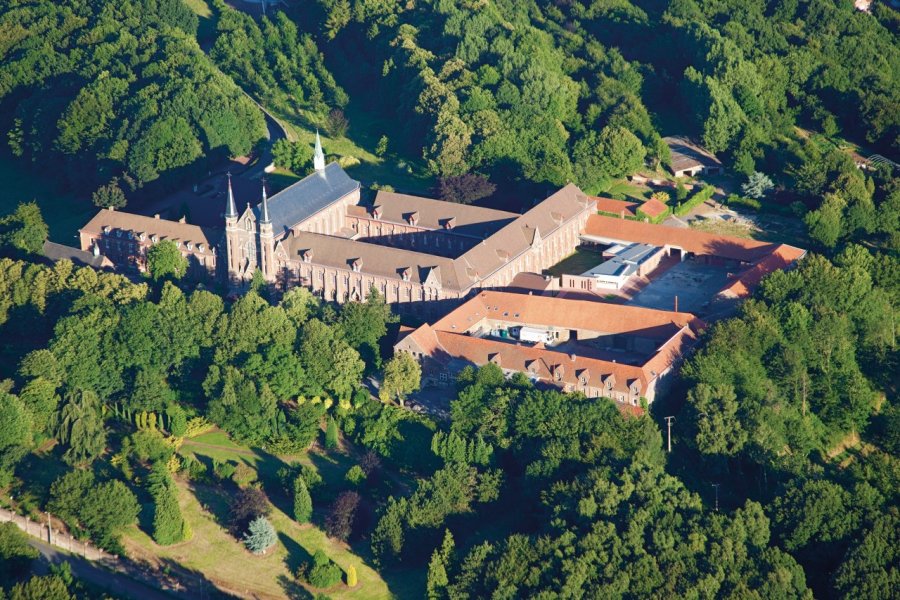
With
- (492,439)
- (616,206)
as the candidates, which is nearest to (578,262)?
(616,206)

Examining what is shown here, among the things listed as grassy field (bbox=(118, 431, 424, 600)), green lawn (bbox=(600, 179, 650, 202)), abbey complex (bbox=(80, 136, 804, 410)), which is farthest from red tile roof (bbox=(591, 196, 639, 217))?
grassy field (bbox=(118, 431, 424, 600))

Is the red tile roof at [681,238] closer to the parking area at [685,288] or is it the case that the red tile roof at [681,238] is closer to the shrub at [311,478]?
the parking area at [685,288]

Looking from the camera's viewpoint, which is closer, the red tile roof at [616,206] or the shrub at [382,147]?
the red tile roof at [616,206]

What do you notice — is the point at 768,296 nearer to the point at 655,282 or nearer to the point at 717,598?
the point at 655,282

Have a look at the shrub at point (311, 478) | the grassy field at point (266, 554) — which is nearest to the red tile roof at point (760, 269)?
the grassy field at point (266, 554)

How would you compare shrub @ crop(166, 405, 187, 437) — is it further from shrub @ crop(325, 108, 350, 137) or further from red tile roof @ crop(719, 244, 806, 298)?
shrub @ crop(325, 108, 350, 137)

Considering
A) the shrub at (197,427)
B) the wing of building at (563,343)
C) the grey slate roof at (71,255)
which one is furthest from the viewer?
the grey slate roof at (71,255)
